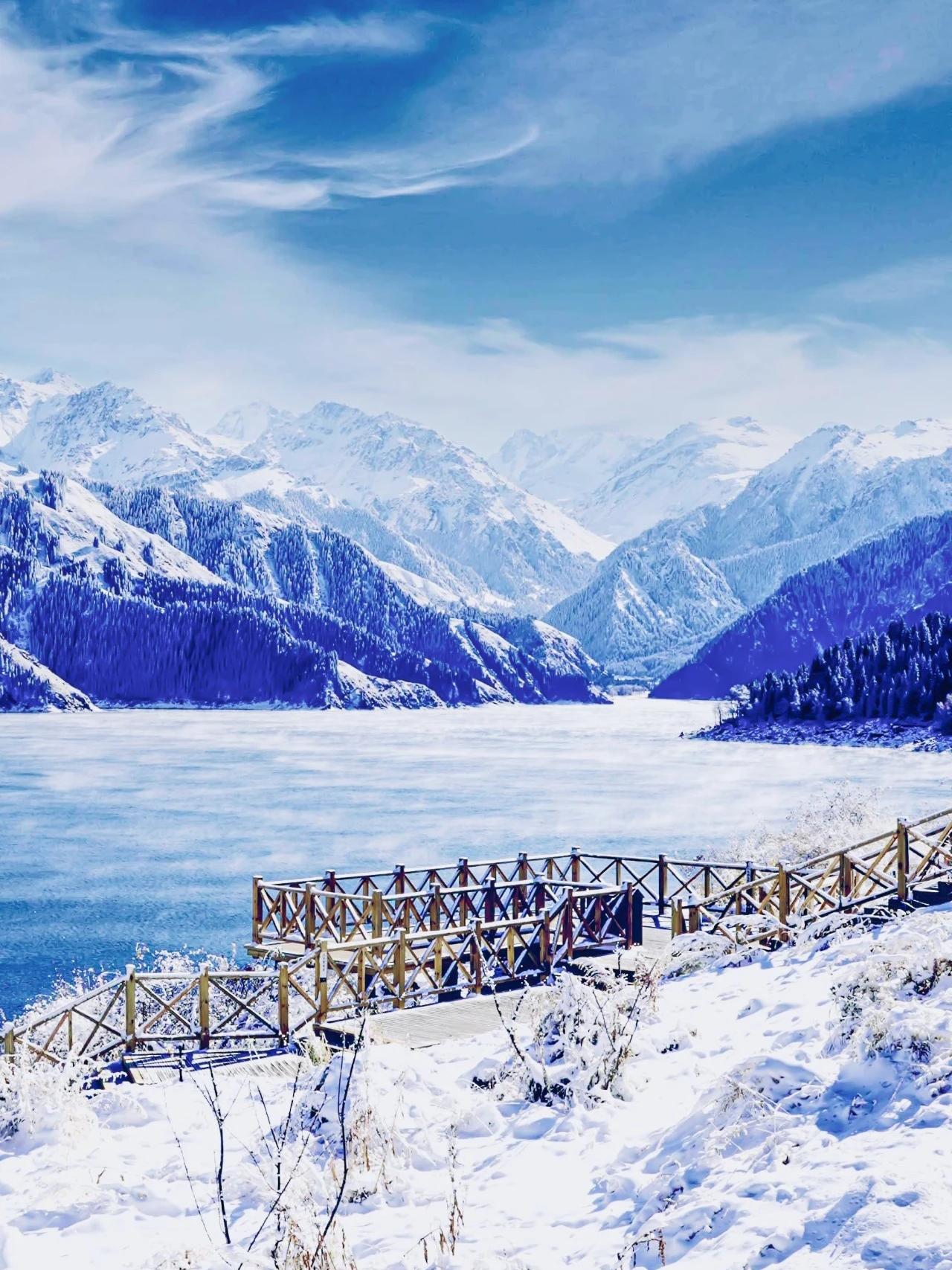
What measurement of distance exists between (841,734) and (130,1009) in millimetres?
147549

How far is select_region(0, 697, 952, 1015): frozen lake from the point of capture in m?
50.6

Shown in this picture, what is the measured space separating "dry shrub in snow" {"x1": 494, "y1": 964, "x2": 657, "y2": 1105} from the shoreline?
426 ft

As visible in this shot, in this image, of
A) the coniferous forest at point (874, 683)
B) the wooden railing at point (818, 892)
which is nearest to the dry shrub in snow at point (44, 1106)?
the wooden railing at point (818, 892)

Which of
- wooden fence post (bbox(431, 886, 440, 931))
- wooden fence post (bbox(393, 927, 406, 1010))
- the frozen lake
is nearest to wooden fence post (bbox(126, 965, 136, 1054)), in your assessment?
wooden fence post (bbox(393, 927, 406, 1010))

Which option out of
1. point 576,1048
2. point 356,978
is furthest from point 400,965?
point 576,1048

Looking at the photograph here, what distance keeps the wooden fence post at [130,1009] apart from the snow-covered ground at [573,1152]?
8.62 feet

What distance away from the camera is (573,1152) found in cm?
1162

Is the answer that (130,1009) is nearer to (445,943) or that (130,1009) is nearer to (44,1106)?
(44,1106)

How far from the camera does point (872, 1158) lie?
31.1 feet

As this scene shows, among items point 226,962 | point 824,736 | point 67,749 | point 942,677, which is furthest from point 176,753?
point 226,962

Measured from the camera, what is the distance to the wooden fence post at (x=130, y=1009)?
1800cm

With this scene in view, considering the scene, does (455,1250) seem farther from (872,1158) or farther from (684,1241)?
(872,1158)

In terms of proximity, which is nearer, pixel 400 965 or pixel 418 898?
pixel 400 965

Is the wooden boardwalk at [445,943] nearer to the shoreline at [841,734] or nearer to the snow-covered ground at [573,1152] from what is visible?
the snow-covered ground at [573,1152]
